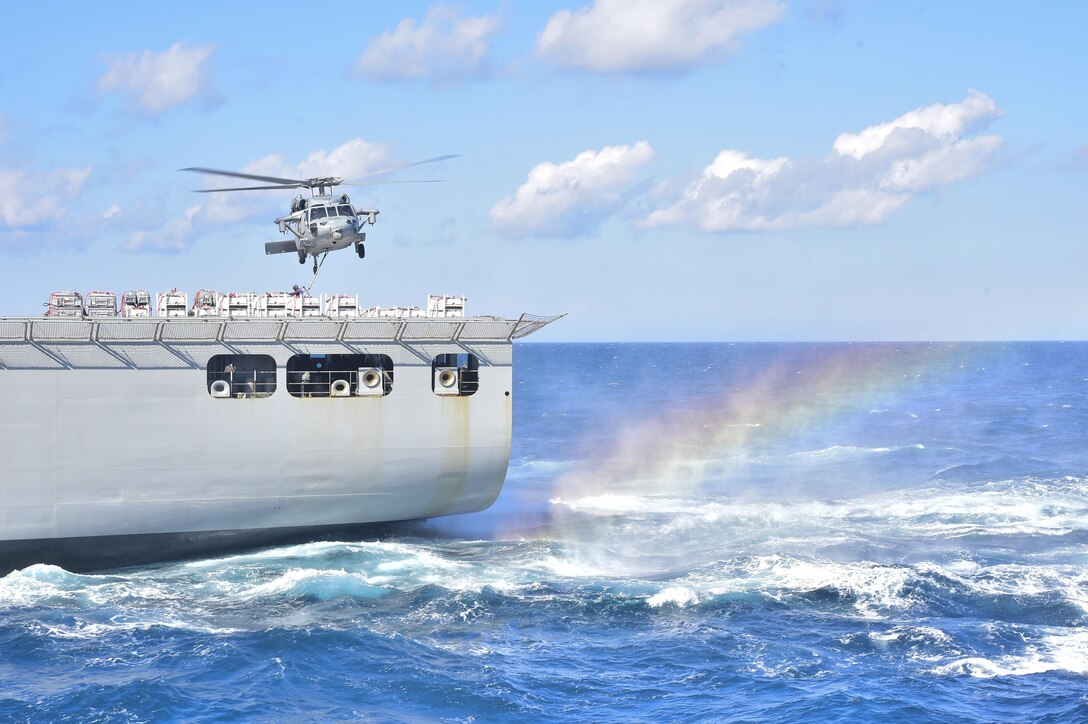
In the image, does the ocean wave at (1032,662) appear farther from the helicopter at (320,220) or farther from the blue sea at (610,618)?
the helicopter at (320,220)

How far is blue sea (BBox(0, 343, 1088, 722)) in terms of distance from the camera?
29.5 meters

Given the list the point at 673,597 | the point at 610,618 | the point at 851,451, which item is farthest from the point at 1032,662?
the point at 851,451

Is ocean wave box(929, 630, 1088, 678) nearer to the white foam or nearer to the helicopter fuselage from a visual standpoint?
the white foam

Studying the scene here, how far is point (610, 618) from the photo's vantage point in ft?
119

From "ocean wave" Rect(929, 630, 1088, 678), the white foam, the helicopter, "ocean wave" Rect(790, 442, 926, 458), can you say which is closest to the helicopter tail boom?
the helicopter

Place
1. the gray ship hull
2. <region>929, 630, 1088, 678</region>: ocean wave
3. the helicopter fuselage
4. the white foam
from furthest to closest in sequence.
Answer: the helicopter fuselage, the gray ship hull, the white foam, <region>929, 630, 1088, 678</region>: ocean wave

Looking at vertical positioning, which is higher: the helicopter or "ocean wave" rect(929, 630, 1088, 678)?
the helicopter

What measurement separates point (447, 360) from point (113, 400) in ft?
48.7

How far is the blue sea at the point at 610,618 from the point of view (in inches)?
1160

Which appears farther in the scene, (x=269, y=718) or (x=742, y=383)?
(x=742, y=383)

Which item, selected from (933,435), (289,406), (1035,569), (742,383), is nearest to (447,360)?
(289,406)

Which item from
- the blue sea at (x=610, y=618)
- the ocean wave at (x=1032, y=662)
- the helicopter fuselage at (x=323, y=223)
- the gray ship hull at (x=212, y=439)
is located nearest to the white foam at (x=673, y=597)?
the blue sea at (x=610, y=618)

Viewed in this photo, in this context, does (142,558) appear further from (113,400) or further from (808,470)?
(808,470)

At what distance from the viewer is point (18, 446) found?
39719 mm
